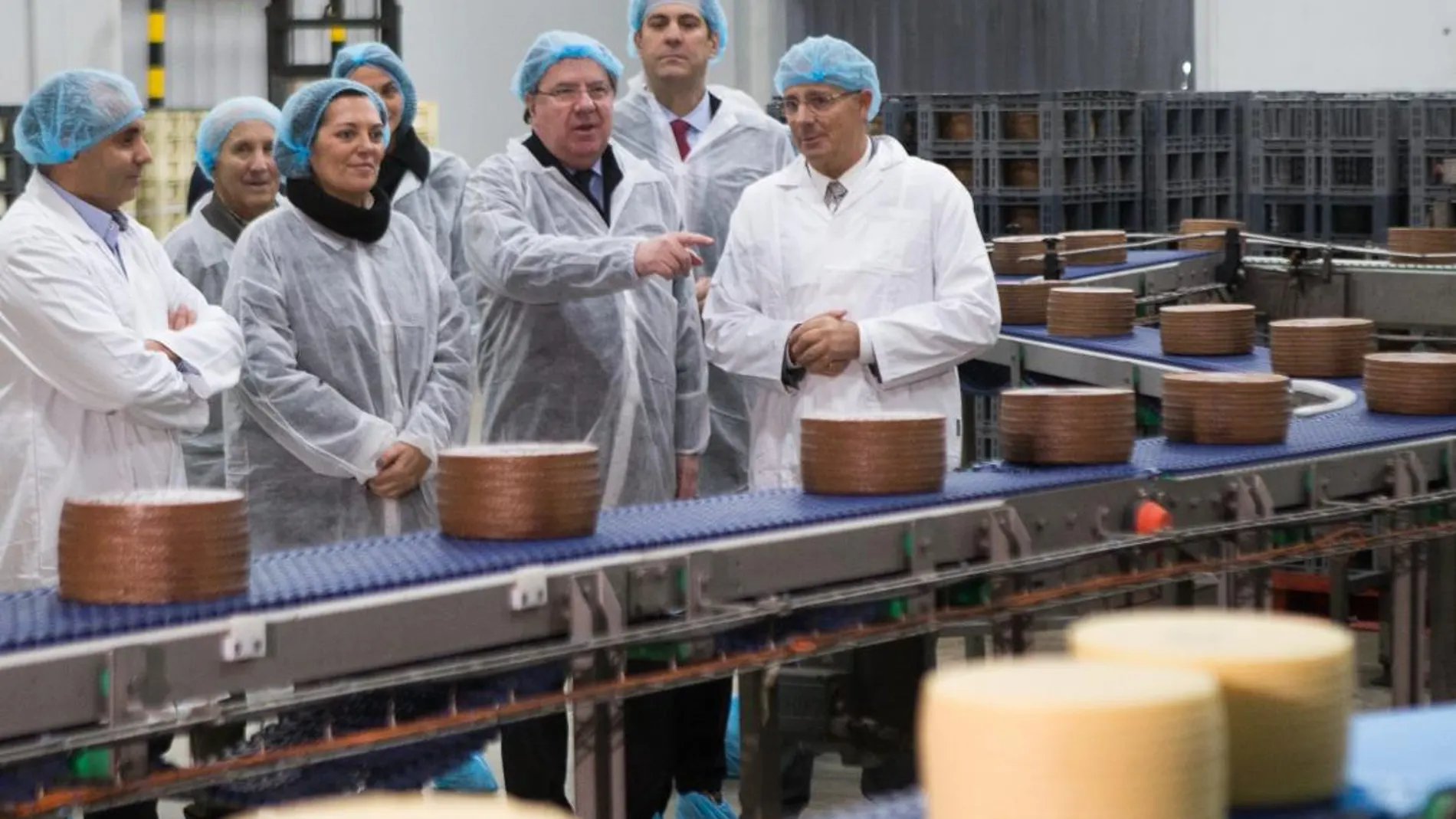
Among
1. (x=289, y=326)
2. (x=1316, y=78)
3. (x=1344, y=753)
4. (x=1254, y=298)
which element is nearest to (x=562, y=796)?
(x=289, y=326)

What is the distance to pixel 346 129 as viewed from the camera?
432 centimetres

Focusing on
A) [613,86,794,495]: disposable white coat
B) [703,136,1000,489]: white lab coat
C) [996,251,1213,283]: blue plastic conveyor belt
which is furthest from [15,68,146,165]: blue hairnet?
[996,251,1213,283]: blue plastic conveyor belt

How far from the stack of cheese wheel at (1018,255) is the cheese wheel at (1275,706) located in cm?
543

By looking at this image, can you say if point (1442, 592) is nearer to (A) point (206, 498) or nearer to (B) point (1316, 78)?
(A) point (206, 498)

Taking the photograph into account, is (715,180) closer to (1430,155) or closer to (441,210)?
(441,210)

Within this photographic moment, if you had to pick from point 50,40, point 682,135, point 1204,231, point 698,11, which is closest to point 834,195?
point 682,135

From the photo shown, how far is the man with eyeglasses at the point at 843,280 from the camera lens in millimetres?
4453

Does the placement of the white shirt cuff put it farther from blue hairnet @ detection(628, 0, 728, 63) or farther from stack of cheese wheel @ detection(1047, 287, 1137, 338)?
stack of cheese wheel @ detection(1047, 287, 1137, 338)

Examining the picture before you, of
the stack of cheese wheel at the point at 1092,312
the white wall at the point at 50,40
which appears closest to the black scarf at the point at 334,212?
the stack of cheese wheel at the point at 1092,312

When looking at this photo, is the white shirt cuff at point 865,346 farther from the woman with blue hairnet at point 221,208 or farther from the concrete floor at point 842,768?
the woman with blue hairnet at point 221,208

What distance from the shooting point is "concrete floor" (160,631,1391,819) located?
17.0 ft

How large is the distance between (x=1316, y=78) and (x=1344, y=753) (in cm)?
1150

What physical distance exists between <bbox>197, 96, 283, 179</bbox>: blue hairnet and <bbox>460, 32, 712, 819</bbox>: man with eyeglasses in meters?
0.92

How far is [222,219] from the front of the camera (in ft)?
17.2
